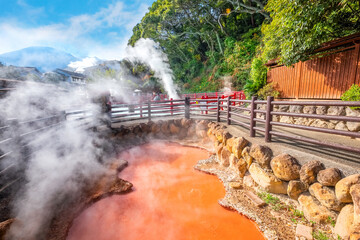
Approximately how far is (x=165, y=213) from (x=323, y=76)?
6.49m

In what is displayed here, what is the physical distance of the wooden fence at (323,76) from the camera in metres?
4.53

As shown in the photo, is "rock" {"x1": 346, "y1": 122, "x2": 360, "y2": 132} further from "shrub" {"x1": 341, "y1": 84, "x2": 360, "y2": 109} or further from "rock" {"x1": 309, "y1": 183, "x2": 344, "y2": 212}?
"rock" {"x1": 309, "y1": 183, "x2": 344, "y2": 212}

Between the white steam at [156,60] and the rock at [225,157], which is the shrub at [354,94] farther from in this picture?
the white steam at [156,60]

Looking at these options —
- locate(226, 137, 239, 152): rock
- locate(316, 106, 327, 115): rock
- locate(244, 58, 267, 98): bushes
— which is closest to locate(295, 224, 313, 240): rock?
locate(226, 137, 239, 152): rock

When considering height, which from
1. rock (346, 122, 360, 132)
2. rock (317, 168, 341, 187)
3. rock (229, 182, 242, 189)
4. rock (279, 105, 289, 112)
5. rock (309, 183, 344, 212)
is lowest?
rock (229, 182, 242, 189)

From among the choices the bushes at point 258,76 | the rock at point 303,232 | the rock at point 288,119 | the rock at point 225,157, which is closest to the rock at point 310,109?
the rock at point 288,119

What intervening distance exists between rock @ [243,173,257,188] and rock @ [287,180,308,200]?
0.75 m

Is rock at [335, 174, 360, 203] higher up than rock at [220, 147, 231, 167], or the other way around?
rock at [335, 174, 360, 203]

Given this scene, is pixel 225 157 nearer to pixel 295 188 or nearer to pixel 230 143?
pixel 230 143

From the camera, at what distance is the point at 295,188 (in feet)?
8.77

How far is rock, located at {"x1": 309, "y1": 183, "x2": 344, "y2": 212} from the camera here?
7.12ft

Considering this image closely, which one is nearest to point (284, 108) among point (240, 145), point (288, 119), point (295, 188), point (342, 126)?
point (288, 119)

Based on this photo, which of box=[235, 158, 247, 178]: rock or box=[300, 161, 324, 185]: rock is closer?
box=[300, 161, 324, 185]: rock

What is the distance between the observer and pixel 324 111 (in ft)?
15.7
